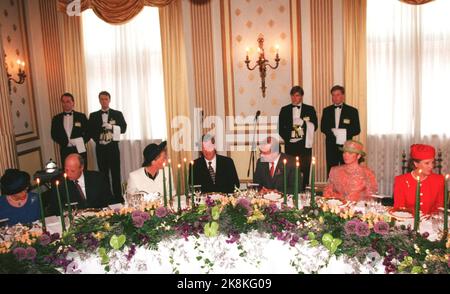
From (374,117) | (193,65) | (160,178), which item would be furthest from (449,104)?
(160,178)

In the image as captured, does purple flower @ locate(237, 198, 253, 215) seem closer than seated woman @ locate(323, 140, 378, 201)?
Yes

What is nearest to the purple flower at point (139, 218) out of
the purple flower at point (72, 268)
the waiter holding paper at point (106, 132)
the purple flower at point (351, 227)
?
the purple flower at point (72, 268)

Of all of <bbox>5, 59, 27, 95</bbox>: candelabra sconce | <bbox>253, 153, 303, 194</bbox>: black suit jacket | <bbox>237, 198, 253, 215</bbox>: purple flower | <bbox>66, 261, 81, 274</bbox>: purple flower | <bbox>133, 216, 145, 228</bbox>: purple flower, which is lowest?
<bbox>66, 261, 81, 274</bbox>: purple flower

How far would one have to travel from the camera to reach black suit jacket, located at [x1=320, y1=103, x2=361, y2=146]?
7.26m

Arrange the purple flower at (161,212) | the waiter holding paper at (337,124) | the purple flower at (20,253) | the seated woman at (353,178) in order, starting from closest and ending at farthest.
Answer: the purple flower at (20,253), the purple flower at (161,212), the seated woman at (353,178), the waiter holding paper at (337,124)

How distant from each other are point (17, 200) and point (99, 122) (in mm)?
3923

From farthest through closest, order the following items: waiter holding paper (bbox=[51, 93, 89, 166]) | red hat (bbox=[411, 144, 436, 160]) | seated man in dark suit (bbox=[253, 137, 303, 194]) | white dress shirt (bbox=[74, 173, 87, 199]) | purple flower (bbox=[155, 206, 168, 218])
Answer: waiter holding paper (bbox=[51, 93, 89, 166]) < seated man in dark suit (bbox=[253, 137, 303, 194]) < white dress shirt (bbox=[74, 173, 87, 199]) < red hat (bbox=[411, 144, 436, 160]) < purple flower (bbox=[155, 206, 168, 218])

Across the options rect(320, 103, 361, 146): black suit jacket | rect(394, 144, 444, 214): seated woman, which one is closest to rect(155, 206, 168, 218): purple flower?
rect(394, 144, 444, 214): seated woman

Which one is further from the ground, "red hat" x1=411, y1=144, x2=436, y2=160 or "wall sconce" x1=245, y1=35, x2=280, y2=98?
"wall sconce" x1=245, y1=35, x2=280, y2=98

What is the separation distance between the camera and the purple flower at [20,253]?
8.87 ft

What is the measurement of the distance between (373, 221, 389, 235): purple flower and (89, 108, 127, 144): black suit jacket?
6.09 metres

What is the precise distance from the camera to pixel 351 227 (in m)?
2.78

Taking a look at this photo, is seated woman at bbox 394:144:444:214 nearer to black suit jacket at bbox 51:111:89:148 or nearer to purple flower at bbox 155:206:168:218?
purple flower at bbox 155:206:168:218

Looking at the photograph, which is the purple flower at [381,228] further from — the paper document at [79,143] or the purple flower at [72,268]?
the paper document at [79,143]
